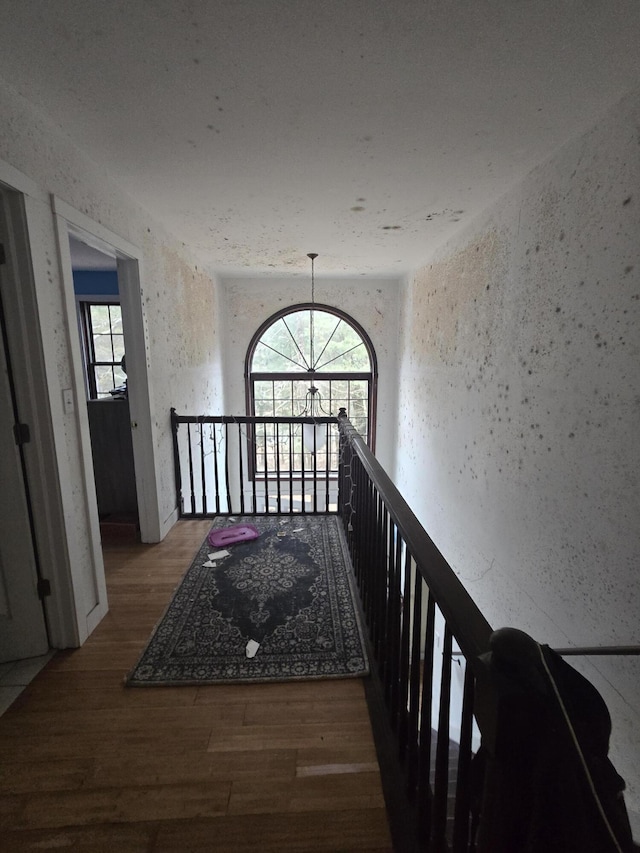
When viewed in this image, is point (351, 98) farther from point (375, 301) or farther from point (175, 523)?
point (375, 301)

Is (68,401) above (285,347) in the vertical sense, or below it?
below

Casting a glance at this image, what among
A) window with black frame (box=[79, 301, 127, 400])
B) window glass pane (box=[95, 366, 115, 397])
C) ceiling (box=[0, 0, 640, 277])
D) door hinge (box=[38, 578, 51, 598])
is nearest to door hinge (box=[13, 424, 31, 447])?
door hinge (box=[38, 578, 51, 598])

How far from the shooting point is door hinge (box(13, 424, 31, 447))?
1639 millimetres

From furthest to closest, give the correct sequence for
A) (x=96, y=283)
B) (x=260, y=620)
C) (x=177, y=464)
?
(x=96, y=283), (x=177, y=464), (x=260, y=620)

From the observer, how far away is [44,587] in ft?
5.82

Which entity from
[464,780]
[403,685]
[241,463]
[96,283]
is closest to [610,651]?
[403,685]

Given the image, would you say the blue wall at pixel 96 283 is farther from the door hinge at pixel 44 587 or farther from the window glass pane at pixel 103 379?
the door hinge at pixel 44 587

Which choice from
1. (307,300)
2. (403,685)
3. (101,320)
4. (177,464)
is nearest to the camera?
(403,685)

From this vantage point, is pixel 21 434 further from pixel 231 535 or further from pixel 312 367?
pixel 312 367

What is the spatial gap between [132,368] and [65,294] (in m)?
0.90

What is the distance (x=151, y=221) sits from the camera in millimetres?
2777

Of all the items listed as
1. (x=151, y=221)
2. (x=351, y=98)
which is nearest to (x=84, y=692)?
(x=351, y=98)

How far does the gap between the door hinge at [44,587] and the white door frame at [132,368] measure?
0.27 metres

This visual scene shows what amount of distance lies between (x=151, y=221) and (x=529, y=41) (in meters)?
2.49
